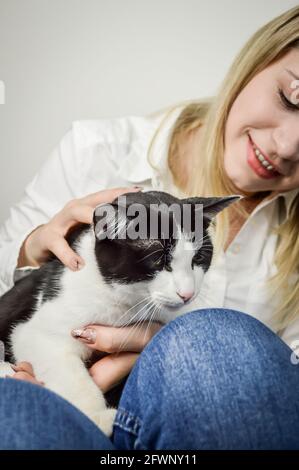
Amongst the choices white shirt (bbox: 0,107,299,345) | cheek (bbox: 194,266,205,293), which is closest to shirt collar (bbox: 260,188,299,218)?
white shirt (bbox: 0,107,299,345)

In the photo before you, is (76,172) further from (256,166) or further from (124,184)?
(256,166)

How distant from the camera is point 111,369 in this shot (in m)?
0.62

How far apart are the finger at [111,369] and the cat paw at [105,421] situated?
0.19 feet

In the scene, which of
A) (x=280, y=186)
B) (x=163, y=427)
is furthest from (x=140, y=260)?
(x=280, y=186)

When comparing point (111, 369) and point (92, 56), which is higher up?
point (92, 56)

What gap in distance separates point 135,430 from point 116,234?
0.70 feet

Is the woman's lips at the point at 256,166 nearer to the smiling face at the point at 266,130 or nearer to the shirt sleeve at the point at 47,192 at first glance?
the smiling face at the point at 266,130

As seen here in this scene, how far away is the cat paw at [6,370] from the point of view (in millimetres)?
584

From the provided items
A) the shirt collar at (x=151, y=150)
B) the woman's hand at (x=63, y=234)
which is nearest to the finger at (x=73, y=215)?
the woman's hand at (x=63, y=234)

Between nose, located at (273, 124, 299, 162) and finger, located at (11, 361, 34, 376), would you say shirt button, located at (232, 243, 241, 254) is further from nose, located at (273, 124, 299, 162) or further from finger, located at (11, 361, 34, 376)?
A: finger, located at (11, 361, 34, 376)

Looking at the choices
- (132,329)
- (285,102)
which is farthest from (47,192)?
(285,102)

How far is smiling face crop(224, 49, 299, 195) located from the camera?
26.8 inches

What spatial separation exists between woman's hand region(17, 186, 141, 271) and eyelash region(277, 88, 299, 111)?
0.78ft

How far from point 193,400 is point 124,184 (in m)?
0.37
